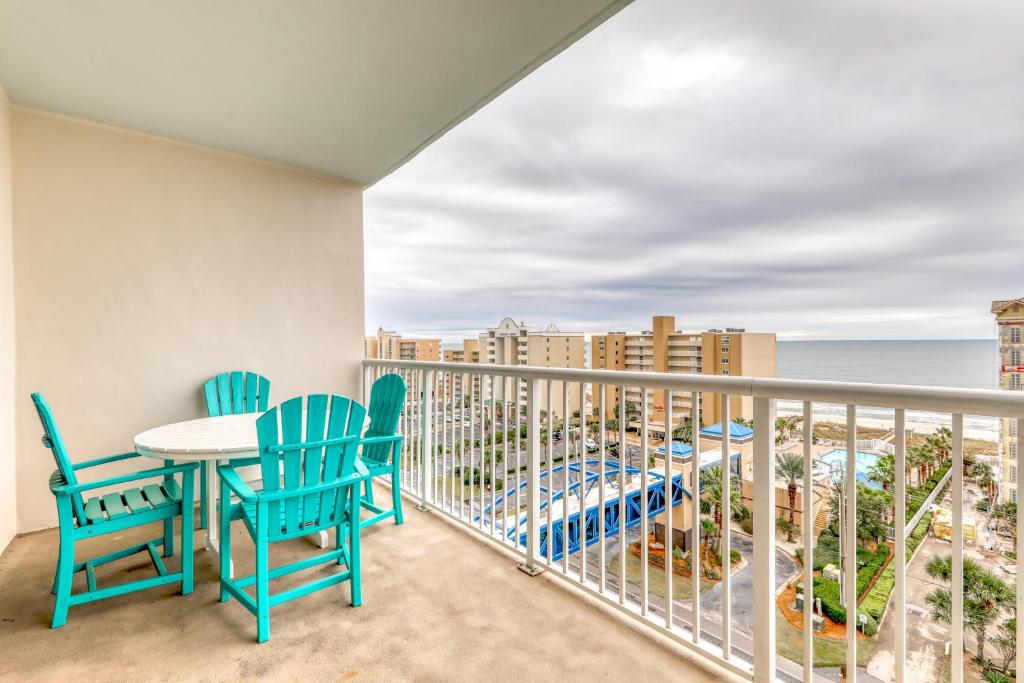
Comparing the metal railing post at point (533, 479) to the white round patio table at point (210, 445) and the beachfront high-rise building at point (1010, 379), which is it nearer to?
the white round patio table at point (210, 445)

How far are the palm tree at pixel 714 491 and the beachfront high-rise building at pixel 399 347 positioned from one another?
8.45 ft

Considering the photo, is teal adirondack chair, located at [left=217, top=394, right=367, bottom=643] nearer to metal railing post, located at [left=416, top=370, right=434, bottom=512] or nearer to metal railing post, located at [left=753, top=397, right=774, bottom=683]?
metal railing post, located at [left=416, top=370, right=434, bottom=512]

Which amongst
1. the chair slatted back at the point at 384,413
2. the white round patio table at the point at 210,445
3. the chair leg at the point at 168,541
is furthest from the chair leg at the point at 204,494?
the chair slatted back at the point at 384,413

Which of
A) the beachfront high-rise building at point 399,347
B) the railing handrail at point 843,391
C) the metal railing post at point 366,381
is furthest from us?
the metal railing post at point 366,381

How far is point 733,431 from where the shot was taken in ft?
5.40

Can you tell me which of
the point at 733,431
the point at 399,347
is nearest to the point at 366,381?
the point at 399,347

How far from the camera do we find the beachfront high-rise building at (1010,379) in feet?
3.68

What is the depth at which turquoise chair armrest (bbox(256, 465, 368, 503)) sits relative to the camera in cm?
189

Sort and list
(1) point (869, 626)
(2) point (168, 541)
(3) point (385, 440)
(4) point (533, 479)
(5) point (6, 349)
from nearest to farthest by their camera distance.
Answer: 1. (1) point (869, 626)
2. (4) point (533, 479)
3. (2) point (168, 541)
4. (5) point (6, 349)
5. (3) point (385, 440)

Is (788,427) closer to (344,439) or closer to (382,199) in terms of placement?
(344,439)

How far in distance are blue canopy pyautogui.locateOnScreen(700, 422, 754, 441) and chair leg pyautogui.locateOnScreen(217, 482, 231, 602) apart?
2.14m

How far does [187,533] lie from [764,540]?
254cm

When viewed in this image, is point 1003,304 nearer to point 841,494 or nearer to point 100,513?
point 841,494

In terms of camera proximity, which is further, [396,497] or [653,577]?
[653,577]
